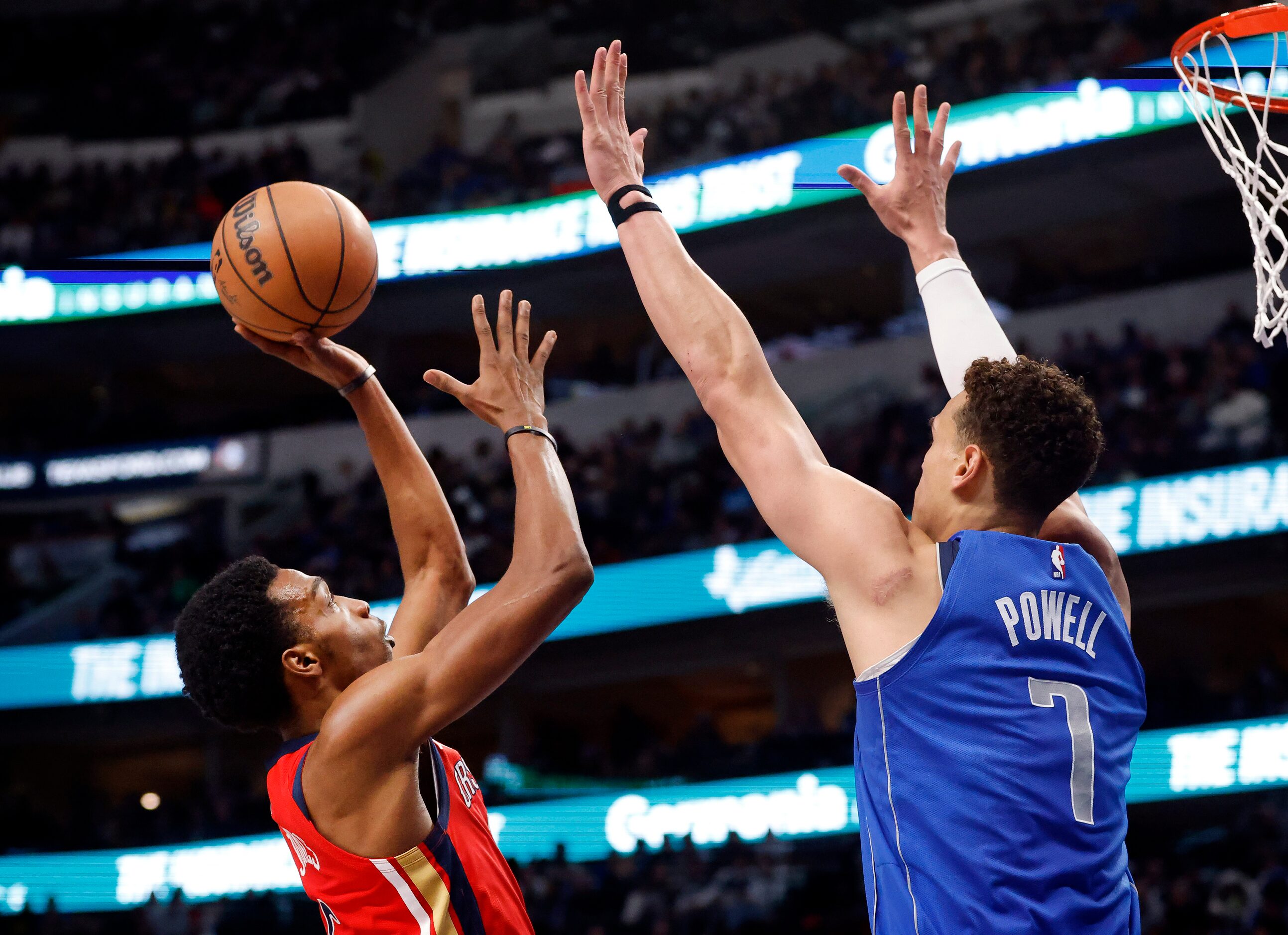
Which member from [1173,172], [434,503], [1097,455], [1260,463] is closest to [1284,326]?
[1097,455]

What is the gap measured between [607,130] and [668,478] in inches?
459

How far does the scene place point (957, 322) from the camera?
2.49 metres

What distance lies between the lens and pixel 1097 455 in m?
2.11

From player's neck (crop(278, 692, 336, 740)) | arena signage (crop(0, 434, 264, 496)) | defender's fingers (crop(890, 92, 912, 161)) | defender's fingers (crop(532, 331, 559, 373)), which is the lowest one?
player's neck (crop(278, 692, 336, 740))

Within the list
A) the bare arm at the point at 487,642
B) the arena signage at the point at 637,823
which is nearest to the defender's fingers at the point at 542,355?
the bare arm at the point at 487,642

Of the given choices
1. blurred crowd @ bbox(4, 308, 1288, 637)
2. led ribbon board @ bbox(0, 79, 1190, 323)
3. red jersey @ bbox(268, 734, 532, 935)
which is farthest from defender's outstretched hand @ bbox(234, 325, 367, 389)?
blurred crowd @ bbox(4, 308, 1288, 637)

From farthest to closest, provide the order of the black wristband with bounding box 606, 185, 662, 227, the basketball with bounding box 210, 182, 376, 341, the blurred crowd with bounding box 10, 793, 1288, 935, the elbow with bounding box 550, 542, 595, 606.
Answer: the blurred crowd with bounding box 10, 793, 1288, 935 → the basketball with bounding box 210, 182, 376, 341 → the elbow with bounding box 550, 542, 595, 606 → the black wristband with bounding box 606, 185, 662, 227

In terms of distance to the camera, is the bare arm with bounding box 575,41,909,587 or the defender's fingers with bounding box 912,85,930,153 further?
the defender's fingers with bounding box 912,85,930,153

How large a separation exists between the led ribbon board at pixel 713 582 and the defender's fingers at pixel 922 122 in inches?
245


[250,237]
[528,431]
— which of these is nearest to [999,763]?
[528,431]

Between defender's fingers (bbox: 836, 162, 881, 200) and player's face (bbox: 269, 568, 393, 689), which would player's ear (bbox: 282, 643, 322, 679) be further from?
defender's fingers (bbox: 836, 162, 881, 200)

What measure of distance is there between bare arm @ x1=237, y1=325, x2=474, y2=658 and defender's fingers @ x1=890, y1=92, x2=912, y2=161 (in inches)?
54.8

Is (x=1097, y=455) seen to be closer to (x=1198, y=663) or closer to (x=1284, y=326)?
(x=1284, y=326)

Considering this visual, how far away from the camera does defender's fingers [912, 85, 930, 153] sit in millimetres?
2439
